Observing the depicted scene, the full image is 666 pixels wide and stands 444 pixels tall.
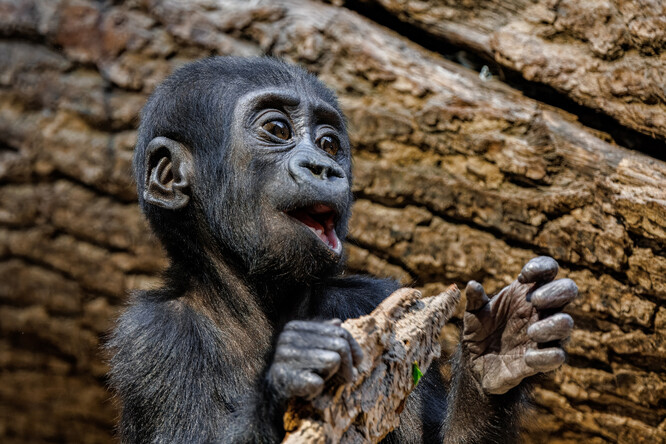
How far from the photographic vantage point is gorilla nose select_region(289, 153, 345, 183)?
10.3ft

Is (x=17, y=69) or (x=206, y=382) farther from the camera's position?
(x=17, y=69)

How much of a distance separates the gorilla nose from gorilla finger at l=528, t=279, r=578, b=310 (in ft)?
3.34

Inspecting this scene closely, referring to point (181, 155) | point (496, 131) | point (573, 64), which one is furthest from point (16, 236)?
point (573, 64)

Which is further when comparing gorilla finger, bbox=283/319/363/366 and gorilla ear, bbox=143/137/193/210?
gorilla ear, bbox=143/137/193/210

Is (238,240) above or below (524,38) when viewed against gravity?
below

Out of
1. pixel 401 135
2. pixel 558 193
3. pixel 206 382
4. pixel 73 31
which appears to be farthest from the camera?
pixel 73 31

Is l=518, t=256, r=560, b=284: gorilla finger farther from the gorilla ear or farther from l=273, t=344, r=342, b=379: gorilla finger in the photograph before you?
the gorilla ear

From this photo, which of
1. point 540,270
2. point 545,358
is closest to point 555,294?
point 540,270

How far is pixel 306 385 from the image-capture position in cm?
227

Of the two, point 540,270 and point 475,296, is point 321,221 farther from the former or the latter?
point 540,270

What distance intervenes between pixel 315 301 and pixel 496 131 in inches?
70.5

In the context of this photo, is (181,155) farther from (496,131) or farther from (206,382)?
(496,131)

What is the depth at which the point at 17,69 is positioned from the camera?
5.58 meters

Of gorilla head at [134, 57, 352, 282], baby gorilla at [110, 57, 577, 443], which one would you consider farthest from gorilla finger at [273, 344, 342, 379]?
gorilla head at [134, 57, 352, 282]
